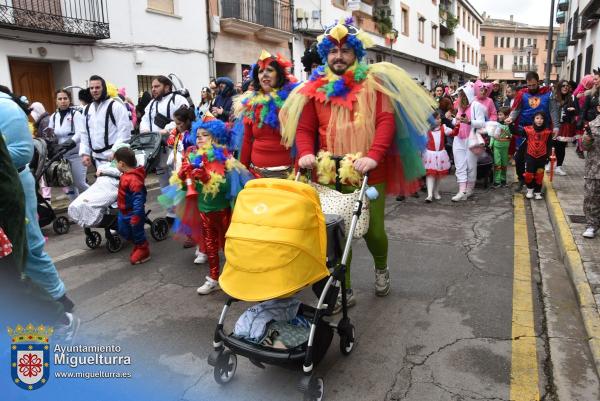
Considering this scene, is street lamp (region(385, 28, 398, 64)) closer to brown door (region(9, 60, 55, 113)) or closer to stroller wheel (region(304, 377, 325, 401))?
brown door (region(9, 60, 55, 113))

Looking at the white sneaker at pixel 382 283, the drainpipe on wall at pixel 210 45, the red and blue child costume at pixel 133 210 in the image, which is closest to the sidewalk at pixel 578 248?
the white sneaker at pixel 382 283

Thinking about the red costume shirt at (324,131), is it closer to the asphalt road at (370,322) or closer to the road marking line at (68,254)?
the asphalt road at (370,322)

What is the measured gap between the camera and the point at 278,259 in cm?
271

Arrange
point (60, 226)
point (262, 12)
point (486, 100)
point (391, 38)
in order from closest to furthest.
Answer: point (60, 226) < point (486, 100) < point (262, 12) < point (391, 38)

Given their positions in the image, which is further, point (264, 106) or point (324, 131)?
point (264, 106)

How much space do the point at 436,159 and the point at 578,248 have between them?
336 centimetres

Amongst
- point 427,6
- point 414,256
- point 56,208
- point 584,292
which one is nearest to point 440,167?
point 414,256

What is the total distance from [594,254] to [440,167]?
11.6 ft

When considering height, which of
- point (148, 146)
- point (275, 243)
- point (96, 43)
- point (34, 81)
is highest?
point (96, 43)

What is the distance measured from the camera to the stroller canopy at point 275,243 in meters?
2.72

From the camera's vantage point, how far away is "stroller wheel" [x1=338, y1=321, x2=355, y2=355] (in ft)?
10.9

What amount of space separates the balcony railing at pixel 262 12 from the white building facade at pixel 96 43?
57.4 inches

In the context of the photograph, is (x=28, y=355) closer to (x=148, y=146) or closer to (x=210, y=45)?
(x=148, y=146)

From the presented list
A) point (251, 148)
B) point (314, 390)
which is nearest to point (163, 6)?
point (251, 148)
